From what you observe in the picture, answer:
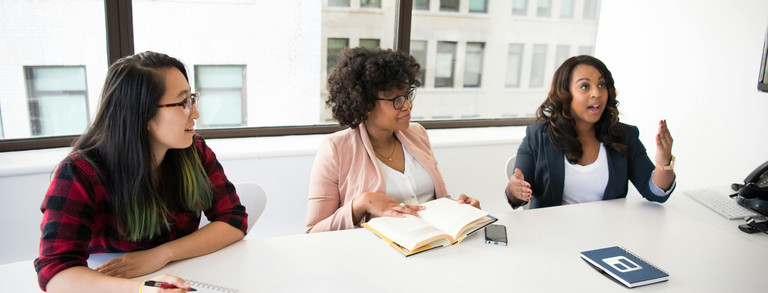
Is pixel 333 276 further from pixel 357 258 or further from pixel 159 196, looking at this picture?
pixel 159 196

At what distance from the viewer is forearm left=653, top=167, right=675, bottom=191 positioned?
202 centimetres

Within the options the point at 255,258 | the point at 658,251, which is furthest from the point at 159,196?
the point at 658,251

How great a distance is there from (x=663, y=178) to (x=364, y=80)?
130 centimetres

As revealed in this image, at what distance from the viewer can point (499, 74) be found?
393 cm

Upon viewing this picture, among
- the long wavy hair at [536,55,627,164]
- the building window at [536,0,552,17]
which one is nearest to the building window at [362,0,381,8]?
the building window at [536,0,552,17]

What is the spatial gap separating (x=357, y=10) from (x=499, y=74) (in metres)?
1.32

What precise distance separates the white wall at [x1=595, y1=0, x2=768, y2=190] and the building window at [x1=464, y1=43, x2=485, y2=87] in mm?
1064

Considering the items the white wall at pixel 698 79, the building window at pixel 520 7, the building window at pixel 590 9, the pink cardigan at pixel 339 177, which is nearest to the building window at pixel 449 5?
the building window at pixel 520 7

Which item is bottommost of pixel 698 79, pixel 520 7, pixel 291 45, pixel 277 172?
pixel 277 172

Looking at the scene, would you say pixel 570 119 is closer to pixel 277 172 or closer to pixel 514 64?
pixel 277 172

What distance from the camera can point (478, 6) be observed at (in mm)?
3701

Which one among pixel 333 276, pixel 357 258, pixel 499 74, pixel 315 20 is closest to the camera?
pixel 333 276

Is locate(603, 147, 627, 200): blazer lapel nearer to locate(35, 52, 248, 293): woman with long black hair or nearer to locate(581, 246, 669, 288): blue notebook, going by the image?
locate(581, 246, 669, 288): blue notebook

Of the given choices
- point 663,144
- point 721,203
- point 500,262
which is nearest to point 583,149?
point 663,144
